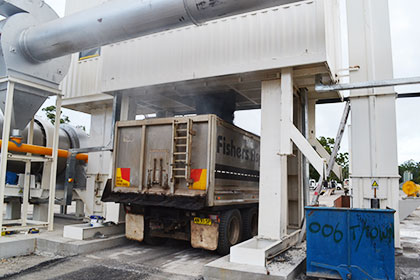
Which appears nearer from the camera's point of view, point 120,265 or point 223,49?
point 120,265

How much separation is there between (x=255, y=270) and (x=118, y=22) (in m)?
4.97

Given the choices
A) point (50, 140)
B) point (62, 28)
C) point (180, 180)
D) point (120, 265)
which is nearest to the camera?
point (120, 265)

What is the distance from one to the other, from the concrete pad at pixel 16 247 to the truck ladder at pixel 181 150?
135 inches

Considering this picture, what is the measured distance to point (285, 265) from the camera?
557 cm

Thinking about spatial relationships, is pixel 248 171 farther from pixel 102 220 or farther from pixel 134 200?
pixel 102 220

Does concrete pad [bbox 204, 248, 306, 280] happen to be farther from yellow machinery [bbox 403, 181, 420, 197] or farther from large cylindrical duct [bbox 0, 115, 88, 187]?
yellow machinery [bbox 403, 181, 420, 197]

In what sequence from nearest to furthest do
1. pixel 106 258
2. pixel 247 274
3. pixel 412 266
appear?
pixel 247 274 → pixel 412 266 → pixel 106 258

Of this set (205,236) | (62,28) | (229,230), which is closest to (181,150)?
(205,236)

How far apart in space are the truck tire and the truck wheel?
398 mm

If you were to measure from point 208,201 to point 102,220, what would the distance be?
3343mm

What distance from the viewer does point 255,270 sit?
5.25 m

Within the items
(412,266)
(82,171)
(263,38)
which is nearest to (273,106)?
(263,38)

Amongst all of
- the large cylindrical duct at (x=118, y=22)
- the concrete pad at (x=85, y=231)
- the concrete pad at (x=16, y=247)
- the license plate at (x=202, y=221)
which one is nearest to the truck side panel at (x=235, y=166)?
the license plate at (x=202, y=221)

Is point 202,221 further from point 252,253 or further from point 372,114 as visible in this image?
point 372,114
